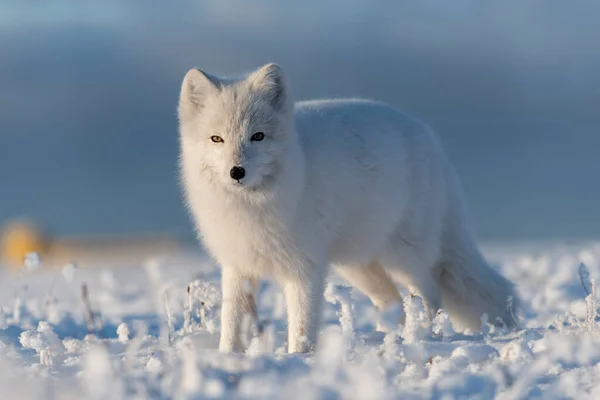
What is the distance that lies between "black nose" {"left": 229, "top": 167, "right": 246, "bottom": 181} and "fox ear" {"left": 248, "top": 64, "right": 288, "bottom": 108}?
0.48m

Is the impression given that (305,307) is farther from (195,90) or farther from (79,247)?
(79,247)

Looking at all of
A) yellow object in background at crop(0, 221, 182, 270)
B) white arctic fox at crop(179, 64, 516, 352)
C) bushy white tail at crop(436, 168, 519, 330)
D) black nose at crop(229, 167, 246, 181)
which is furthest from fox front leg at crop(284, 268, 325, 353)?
yellow object in background at crop(0, 221, 182, 270)

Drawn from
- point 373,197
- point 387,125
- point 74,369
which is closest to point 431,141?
point 387,125

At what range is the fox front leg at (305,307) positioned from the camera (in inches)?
161

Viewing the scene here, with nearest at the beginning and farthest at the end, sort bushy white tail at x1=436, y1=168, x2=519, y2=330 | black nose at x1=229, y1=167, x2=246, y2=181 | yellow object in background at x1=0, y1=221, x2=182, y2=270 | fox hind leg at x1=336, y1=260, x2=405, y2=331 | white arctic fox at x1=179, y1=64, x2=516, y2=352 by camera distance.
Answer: black nose at x1=229, y1=167, x2=246, y2=181, white arctic fox at x1=179, y1=64, x2=516, y2=352, bushy white tail at x1=436, y1=168, x2=519, y2=330, fox hind leg at x1=336, y1=260, x2=405, y2=331, yellow object in background at x1=0, y1=221, x2=182, y2=270

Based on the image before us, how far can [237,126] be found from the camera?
3.81 meters

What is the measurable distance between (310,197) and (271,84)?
0.63 meters

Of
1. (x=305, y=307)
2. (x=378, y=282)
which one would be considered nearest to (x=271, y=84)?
(x=305, y=307)

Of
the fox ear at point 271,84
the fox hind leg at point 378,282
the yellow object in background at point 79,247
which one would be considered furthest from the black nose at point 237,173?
the yellow object in background at point 79,247

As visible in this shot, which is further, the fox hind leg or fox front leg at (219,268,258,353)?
the fox hind leg

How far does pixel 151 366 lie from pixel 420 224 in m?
2.30

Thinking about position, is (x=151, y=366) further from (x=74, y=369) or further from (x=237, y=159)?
(x=237, y=159)

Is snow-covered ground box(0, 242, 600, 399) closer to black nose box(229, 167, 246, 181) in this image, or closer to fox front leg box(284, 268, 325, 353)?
fox front leg box(284, 268, 325, 353)

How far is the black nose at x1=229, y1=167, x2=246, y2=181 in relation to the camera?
12.1 ft
